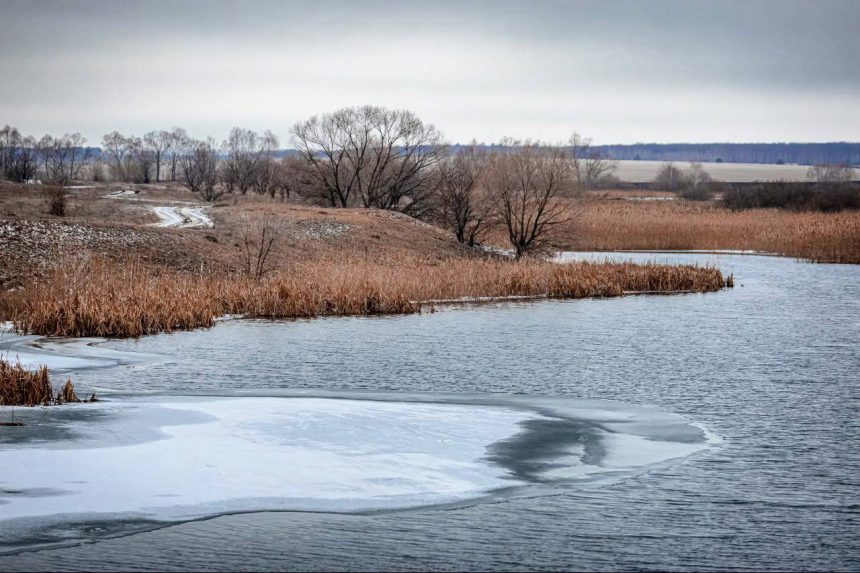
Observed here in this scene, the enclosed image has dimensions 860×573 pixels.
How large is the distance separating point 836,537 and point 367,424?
20.5 feet

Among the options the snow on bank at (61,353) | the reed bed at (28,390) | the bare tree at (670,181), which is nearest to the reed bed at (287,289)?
the snow on bank at (61,353)

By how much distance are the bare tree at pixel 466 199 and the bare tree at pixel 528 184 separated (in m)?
3.09

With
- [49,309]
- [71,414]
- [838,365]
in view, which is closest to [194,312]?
[49,309]

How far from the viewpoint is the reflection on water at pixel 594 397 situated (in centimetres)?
876

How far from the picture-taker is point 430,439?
1263 centimetres

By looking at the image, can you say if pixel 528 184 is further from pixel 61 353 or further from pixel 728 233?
pixel 61 353

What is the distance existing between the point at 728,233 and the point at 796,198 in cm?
1971

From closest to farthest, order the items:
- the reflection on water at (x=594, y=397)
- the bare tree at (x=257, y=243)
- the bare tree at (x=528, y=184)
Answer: the reflection on water at (x=594, y=397) < the bare tree at (x=257, y=243) < the bare tree at (x=528, y=184)

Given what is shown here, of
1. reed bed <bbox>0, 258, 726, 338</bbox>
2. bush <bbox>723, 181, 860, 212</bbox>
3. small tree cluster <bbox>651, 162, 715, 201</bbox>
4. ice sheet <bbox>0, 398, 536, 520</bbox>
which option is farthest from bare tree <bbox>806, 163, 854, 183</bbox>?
ice sheet <bbox>0, 398, 536, 520</bbox>

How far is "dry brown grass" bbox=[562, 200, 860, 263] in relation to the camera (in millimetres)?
47562

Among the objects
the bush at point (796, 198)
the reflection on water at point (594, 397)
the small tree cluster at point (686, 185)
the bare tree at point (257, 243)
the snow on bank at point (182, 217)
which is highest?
the small tree cluster at point (686, 185)

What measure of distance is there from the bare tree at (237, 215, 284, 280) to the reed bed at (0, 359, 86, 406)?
16577 mm

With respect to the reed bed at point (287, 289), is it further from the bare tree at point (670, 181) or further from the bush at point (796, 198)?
the bare tree at point (670, 181)

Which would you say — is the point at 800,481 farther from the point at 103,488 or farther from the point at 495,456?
the point at 103,488
